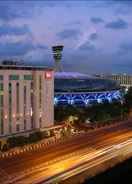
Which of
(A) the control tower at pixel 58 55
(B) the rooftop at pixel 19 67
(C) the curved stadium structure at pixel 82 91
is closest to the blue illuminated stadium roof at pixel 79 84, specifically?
(C) the curved stadium structure at pixel 82 91

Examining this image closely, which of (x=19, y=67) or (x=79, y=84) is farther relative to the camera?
(x=79, y=84)

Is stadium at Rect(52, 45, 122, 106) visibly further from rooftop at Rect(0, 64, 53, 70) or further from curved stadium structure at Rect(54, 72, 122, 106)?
rooftop at Rect(0, 64, 53, 70)

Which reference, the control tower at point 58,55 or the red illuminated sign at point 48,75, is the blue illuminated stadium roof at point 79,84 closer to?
the control tower at point 58,55

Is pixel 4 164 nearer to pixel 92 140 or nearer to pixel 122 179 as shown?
pixel 122 179

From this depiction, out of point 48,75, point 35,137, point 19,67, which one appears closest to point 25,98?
point 19,67

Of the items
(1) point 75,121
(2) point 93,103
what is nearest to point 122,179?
(1) point 75,121

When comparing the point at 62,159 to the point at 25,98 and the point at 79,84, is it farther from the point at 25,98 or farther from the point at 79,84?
the point at 79,84
